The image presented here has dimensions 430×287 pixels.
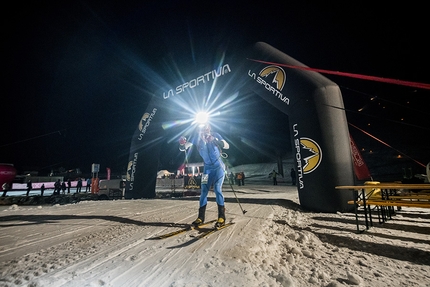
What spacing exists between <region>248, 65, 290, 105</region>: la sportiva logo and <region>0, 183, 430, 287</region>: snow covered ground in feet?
13.8

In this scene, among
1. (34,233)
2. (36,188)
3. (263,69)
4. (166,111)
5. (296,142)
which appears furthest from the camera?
(36,188)

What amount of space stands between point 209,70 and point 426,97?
42278 mm

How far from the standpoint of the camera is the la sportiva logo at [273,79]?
6.40 metres

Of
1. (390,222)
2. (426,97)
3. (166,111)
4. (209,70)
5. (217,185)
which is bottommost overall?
(390,222)

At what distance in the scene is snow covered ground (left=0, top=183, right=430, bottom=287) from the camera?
6.05 feet

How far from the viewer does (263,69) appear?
23.3 feet

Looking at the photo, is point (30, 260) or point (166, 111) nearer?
point (30, 260)

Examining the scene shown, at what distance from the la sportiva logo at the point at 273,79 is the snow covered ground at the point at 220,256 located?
13.8 ft

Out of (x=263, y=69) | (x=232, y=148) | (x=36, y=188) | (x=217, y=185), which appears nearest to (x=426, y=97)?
(x=232, y=148)

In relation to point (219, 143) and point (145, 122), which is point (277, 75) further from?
point (145, 122)

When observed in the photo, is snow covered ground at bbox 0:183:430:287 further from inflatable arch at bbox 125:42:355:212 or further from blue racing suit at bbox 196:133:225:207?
inflatable arch at bbox 125:42:355:212

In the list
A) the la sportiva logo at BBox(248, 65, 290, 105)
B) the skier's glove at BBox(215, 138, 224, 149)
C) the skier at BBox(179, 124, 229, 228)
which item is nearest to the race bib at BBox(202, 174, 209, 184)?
the skier at BBox(179, 124, 229, 228)

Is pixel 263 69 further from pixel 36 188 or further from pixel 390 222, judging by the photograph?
pixel 36 188

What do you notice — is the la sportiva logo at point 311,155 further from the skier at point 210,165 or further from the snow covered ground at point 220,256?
the skier at point 210,165
